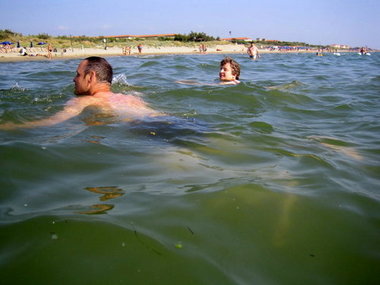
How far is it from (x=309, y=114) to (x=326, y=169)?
99.0 inches

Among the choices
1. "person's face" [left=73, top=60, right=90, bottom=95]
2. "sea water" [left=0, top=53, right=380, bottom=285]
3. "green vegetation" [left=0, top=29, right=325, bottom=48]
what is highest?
"green vegetation" [left=0, top=29, right=325, bottom=48]

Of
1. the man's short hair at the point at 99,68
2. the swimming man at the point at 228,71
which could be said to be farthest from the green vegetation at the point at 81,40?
the man's short hair at the point at 99,68

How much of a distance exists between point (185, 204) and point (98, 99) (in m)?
2.72

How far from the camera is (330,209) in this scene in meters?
1.75

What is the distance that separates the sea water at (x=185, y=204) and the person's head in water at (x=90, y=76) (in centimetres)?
69

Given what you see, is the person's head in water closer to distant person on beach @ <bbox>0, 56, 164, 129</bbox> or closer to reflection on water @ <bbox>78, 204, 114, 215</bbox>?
distant person on beach @ <bbox>0, 56, 164, 129</bbox>

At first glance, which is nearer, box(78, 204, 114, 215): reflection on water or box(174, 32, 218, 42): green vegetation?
box(78, 204, 114, 215): reflection on water

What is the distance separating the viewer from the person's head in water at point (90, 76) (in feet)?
13.3

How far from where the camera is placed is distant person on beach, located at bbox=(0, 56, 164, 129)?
3.68 m

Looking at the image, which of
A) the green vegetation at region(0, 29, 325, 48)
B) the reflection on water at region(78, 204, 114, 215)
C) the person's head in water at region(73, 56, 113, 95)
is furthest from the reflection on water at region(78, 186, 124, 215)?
the green vegetation at region(0, 29, 325, 48)

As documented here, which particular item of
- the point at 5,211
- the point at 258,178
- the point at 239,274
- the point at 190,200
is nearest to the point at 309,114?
the point at 258,178

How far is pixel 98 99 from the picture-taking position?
393 centimetres

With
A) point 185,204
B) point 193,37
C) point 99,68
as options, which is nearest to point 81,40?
point 193,37

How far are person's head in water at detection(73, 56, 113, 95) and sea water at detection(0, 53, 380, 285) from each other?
0.69m
